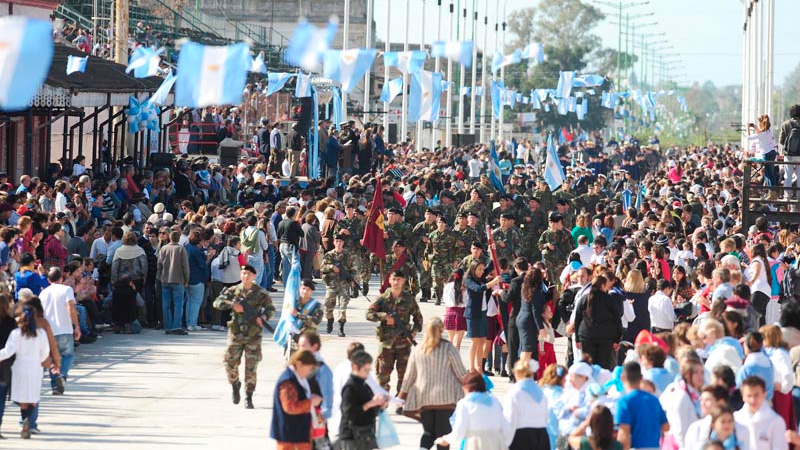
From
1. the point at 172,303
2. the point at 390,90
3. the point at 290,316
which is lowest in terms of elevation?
the point at 172,303

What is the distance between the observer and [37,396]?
14438 mm

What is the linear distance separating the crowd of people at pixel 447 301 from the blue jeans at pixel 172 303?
0.07 metres

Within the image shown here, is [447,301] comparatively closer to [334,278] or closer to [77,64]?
[334,278]

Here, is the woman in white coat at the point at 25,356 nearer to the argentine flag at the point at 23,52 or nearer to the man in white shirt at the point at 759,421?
the argentine flag at the point at 23,52

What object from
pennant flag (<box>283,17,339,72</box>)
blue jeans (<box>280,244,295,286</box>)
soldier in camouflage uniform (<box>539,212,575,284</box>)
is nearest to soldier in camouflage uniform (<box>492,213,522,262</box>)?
soldier in camouflage uniform (<box>539,212,575,284</box>)

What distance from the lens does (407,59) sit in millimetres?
42375

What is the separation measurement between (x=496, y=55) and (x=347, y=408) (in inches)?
1792

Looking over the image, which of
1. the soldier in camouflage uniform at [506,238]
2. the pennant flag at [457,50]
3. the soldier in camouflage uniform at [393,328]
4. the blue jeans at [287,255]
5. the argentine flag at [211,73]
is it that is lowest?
the soldier in camouflage uniform at [393,328]

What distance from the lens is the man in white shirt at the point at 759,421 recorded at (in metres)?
10.6

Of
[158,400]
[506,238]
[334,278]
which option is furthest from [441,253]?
[158,400]

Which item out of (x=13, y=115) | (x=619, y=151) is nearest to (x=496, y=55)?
(x=619, y=151)

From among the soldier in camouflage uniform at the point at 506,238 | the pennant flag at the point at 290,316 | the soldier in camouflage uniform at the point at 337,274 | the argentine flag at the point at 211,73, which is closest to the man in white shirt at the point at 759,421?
the pennant flag at the point at 290,316

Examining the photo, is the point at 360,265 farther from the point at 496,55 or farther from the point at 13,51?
the point at 496,55

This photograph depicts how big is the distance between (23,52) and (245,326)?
171 inches
